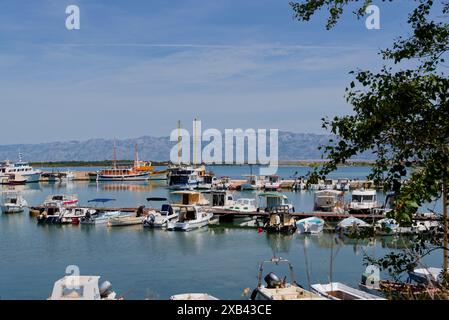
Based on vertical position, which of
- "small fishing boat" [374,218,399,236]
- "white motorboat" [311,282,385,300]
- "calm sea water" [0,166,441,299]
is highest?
"small fishing boat" [374,218,399,236]

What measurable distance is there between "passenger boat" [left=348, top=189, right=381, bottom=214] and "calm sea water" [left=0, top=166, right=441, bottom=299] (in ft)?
32.2

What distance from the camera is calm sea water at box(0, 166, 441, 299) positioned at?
71.3 ft

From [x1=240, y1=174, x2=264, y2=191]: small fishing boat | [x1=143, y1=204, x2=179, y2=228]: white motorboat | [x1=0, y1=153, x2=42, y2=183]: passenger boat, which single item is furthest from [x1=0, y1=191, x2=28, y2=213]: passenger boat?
[x1=0, y1=153, x2=42, y2=183]: passenger boat

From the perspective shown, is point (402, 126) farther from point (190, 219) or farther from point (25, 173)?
point (25, 173)

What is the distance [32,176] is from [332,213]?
80.9 meters

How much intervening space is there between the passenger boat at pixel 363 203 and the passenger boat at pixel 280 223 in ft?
26.9

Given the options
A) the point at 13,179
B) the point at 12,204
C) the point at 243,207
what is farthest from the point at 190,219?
the point at 13,179

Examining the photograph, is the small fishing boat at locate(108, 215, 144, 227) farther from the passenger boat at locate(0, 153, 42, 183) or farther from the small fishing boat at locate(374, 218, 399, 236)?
the passenger boat at locate(0, 153, 42, 183)

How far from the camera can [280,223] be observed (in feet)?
123

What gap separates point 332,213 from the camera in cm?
4331

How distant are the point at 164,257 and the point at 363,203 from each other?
71.2 ft

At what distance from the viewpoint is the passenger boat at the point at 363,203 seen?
43906mm

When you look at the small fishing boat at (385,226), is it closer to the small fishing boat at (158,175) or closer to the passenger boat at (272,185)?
the passenger boat at (272,185)
